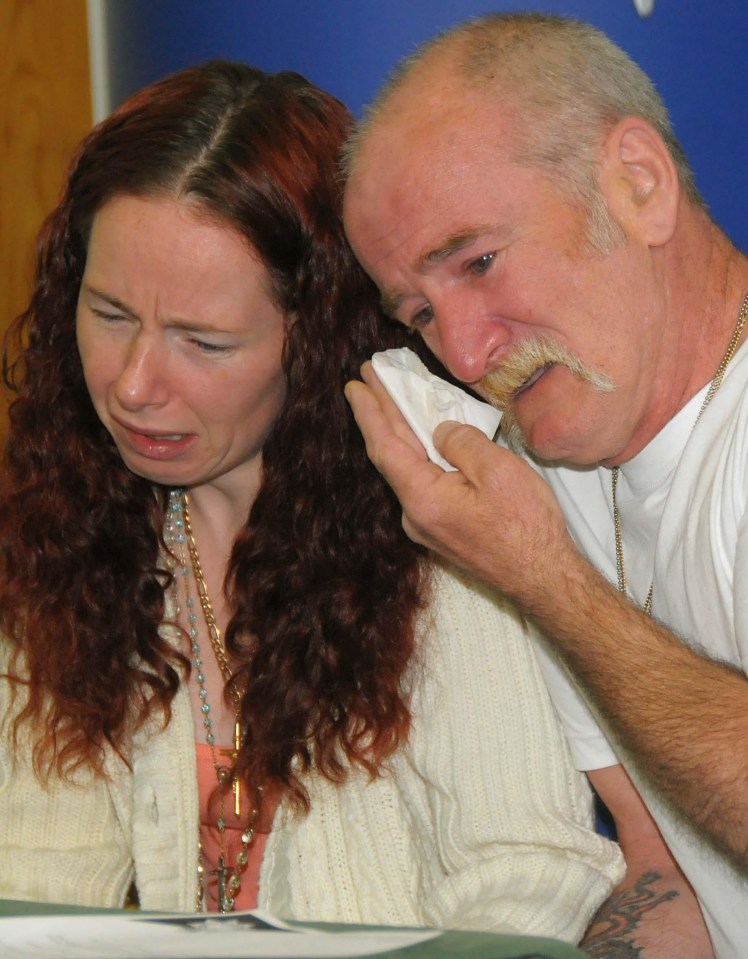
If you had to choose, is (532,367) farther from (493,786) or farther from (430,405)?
(493,786)

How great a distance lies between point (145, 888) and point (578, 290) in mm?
791

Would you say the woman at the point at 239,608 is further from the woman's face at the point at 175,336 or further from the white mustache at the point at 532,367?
the white mustache at the point at 532,367

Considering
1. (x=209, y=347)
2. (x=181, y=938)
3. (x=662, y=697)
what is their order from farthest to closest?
(x=209, y=347) → (x=662, y=697) → (x=181, y=938)

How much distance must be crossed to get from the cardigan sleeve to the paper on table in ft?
1.93

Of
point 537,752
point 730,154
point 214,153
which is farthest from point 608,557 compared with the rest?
point 214,153

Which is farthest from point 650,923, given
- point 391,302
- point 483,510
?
point 391,302

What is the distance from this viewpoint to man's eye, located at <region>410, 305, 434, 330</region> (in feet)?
4.26

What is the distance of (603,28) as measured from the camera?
4.35 ft

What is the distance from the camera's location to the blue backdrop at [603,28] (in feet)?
4.36

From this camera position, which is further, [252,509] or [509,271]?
[252,509]

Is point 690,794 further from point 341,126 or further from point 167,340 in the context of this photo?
point 341,126

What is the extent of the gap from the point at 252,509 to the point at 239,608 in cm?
12

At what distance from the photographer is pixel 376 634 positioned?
4.66 feet

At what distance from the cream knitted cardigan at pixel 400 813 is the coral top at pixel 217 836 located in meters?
0.04
